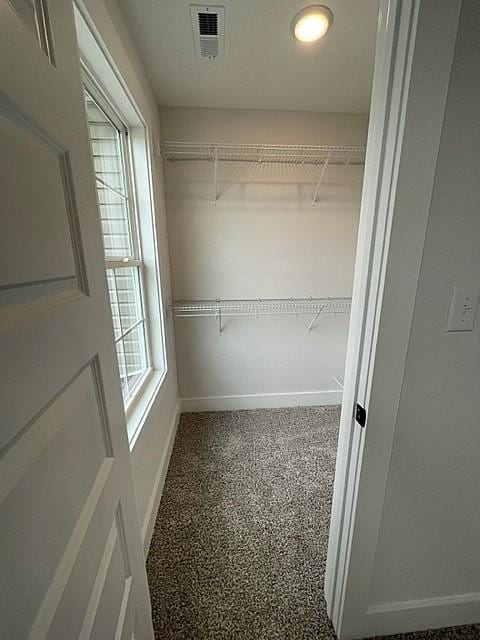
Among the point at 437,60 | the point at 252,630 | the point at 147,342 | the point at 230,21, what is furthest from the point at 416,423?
the point at 230,21

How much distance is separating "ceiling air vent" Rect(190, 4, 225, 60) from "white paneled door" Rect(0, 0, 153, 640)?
3.02 feet

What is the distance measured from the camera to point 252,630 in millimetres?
1011

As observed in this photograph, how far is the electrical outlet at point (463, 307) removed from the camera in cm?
70

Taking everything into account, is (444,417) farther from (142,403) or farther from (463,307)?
(142,403)

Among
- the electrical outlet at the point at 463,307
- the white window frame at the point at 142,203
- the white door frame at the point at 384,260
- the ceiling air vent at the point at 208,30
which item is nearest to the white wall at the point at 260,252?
the white window frame at the point at 142,203

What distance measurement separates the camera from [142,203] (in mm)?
1625

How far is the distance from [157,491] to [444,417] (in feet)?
4.84

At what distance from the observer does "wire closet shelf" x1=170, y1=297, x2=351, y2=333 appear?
217 centimetres

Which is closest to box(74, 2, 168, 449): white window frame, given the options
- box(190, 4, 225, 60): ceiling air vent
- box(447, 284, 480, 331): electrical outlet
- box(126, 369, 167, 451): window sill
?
box(126, 369, 167, 451): window sill

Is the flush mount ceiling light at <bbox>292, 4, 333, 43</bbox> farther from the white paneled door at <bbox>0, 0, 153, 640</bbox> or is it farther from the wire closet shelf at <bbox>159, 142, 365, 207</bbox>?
the white paneled door at <bbox>0, 0, 153, 640</bbox>

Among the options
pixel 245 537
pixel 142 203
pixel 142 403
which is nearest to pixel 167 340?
pixel 142 403

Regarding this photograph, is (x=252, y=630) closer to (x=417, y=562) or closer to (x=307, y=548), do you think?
(x=307, y=548)

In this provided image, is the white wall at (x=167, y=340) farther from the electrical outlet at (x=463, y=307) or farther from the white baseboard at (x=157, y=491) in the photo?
the electrical outlet at (x=463, y=307)

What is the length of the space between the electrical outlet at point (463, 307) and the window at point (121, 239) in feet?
4.27
